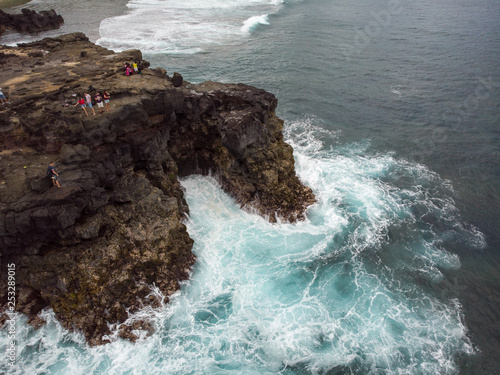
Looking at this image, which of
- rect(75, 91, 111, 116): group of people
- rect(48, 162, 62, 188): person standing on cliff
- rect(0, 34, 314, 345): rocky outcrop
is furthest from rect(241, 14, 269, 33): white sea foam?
rect(48, 162, 62, 188): person standing on cliff

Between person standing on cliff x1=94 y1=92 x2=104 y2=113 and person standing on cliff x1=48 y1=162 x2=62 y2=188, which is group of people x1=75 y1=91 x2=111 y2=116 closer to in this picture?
person standing on cliff x1=94 y1=92 x2=104 y2=113

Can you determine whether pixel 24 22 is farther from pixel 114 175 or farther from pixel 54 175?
pixel 54 175

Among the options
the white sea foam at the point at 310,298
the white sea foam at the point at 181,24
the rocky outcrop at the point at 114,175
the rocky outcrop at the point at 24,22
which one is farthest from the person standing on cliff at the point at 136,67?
the rocky outcrop at the point at 24,22

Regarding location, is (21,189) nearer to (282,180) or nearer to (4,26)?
(282,180)

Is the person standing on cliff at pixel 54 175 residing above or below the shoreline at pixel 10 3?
above

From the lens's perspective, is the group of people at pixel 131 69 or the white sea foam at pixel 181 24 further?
the white sea foam at pixel 181 24

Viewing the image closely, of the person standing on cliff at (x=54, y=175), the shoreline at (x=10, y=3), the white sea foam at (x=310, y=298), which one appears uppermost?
the person standing on cliff at (x=54, y=175)

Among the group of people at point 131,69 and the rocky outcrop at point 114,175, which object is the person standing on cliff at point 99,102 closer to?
the rocky outcrop at point 114,175

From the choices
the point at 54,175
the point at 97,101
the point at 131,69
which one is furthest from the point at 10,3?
the point at 54,175
